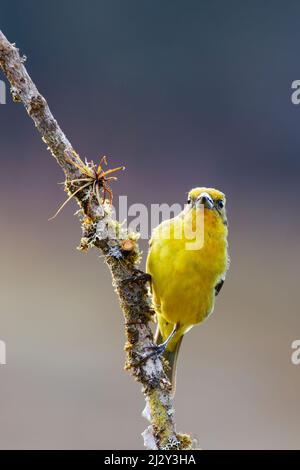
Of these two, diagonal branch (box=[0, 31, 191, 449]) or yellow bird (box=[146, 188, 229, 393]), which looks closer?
diagonal branch (box=[0, 31, 191, 449])

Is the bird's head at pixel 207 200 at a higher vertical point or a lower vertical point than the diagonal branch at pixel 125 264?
higher

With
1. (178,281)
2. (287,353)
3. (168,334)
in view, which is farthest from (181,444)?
(287,353)

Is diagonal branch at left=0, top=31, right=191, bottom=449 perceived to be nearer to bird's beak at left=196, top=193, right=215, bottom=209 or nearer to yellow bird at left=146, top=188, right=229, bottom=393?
yellow bird at left=146, top=188, right=229, bottom=393

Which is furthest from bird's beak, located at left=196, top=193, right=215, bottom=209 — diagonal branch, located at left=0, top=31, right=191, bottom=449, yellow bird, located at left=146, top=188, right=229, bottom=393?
diagonal branch, located at left=0, top=31, right=191, bottom=449

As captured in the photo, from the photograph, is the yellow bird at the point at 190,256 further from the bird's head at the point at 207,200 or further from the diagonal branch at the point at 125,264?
the diagonal branch at the point at 125,264

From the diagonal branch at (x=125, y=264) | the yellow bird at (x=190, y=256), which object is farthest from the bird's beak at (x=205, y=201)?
the diagonal branch at (x=125, y=264)

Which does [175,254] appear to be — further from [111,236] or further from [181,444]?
[181,444]
